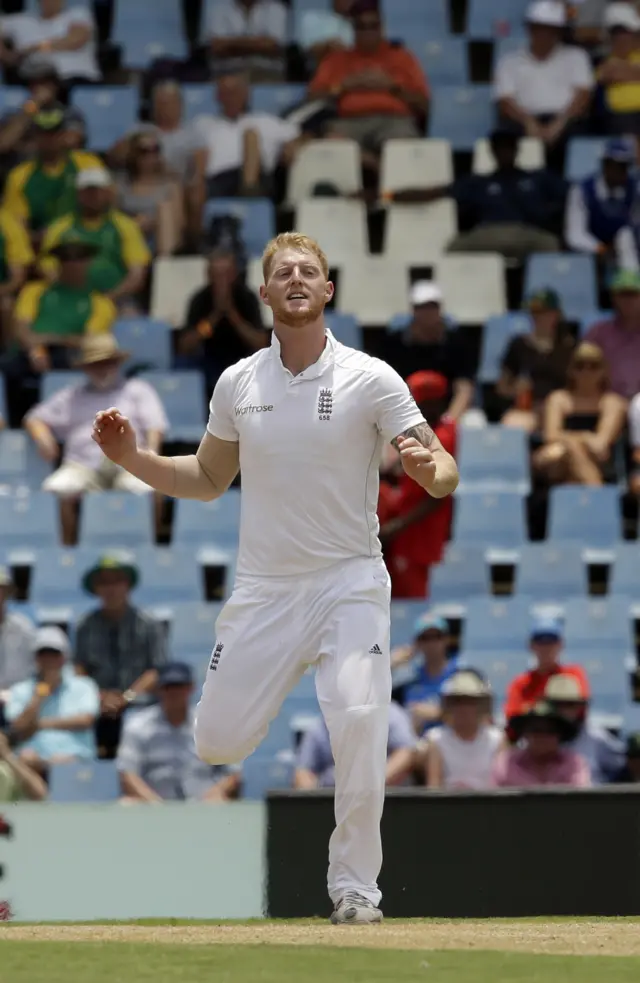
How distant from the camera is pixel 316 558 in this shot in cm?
620

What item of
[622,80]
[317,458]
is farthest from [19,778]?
[622,80]

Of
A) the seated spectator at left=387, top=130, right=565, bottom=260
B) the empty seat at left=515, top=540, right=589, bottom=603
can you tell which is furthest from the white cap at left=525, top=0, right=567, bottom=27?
the empty seat at left=515, top=540, right=589, bottom=603

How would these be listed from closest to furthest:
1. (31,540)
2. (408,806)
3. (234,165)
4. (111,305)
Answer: (408,806), (31,540), (111,305), (234,165)

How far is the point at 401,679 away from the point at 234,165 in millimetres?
5600

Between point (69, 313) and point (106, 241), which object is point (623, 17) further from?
point (69, 313)

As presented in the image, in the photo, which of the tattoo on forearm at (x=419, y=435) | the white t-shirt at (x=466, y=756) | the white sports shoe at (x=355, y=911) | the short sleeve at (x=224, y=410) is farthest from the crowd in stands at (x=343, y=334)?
the tattoo on forearm at (x=419, y=435)

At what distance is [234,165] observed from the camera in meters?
15.4

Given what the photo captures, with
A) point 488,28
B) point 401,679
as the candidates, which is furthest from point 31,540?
point 488,28

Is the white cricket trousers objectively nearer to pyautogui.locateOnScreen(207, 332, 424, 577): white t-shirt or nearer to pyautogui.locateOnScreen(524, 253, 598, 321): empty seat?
pyautogui.locateOnScreen(207, 332, 424, 577): white t-shirt

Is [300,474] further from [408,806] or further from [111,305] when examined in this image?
[111,305]

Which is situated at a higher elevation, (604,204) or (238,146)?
(238,146)

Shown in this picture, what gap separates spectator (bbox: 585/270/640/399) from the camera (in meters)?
13.1

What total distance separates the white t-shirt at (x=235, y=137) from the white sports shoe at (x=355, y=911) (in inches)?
393

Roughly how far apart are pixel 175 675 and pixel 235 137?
5.98 metres
